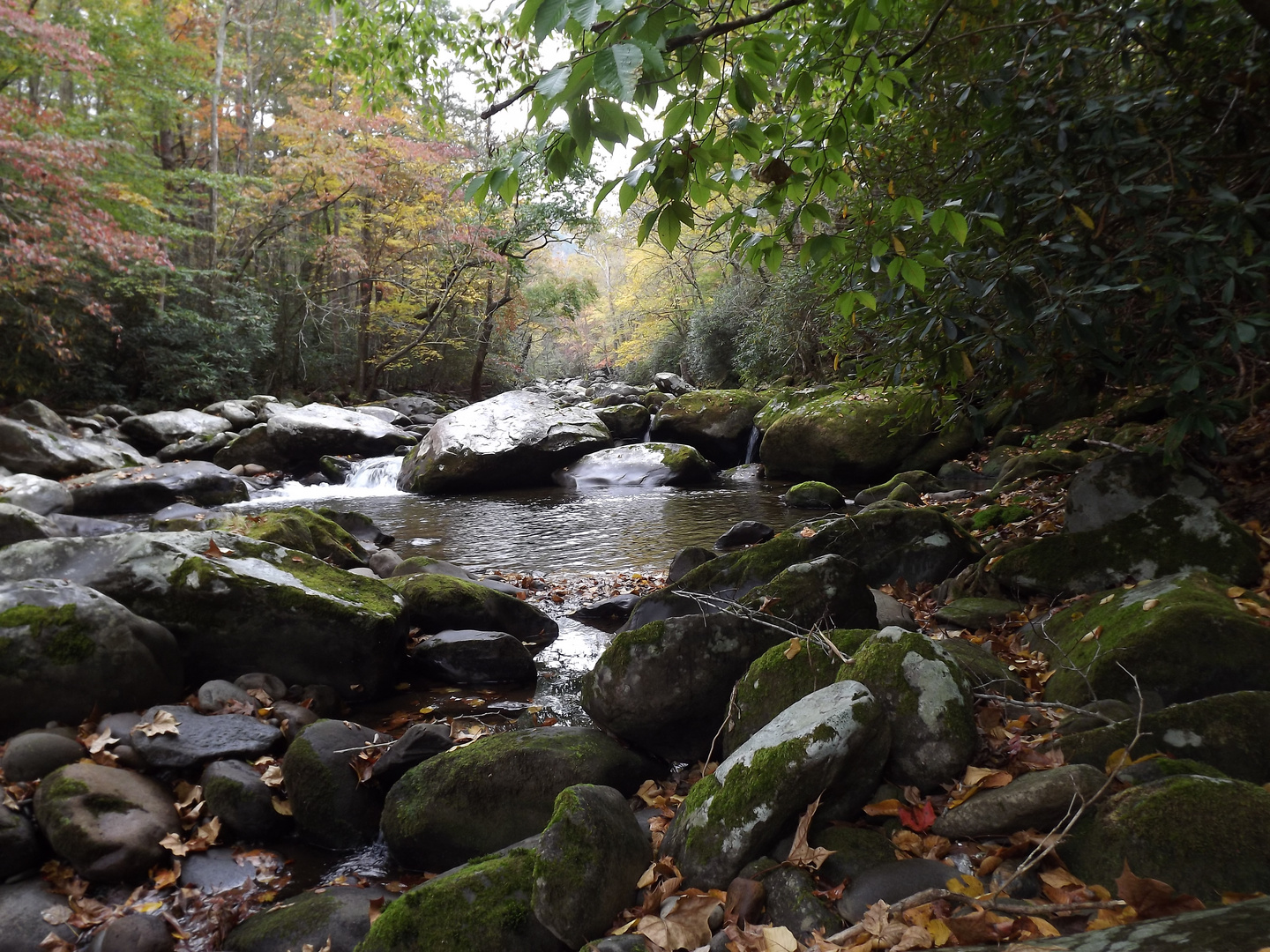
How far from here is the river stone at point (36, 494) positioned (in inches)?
332

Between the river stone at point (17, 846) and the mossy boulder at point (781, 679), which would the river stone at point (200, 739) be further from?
the mossy boulder at point (781, 679)

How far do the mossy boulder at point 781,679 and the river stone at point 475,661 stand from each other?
2.12 m

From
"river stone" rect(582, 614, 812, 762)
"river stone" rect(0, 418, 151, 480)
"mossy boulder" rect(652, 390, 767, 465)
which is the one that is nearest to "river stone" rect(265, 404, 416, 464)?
"river stone" rect(0, 418, 151, 480)

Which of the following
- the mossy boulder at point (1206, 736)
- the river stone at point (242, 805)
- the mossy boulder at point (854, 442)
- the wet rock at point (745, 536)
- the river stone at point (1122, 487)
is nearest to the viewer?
the mossy boulder at point (1206, 736)

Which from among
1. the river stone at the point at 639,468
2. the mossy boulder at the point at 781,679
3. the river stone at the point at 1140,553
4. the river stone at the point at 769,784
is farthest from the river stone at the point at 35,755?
the river stone at the point at 639,468

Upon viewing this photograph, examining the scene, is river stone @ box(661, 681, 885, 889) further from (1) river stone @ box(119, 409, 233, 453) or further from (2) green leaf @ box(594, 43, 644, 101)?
(1) river stone @ box(119, 409, 233, 453)

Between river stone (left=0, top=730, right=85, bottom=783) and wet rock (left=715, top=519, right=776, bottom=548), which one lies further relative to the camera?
wet rock (left=715, top=519, right=776, bottom=548)

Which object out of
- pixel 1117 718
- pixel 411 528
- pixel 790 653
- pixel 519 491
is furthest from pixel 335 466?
pixel 1117 718

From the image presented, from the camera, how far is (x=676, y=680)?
3.58 meters

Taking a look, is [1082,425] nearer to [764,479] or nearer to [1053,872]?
[764,479]

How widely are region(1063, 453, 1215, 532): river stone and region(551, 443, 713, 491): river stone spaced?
28.0 ft

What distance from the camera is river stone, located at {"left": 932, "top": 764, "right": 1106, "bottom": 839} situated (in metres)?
2.06

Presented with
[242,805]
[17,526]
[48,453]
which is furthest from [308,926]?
[48,453]

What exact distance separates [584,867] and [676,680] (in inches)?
53.6
